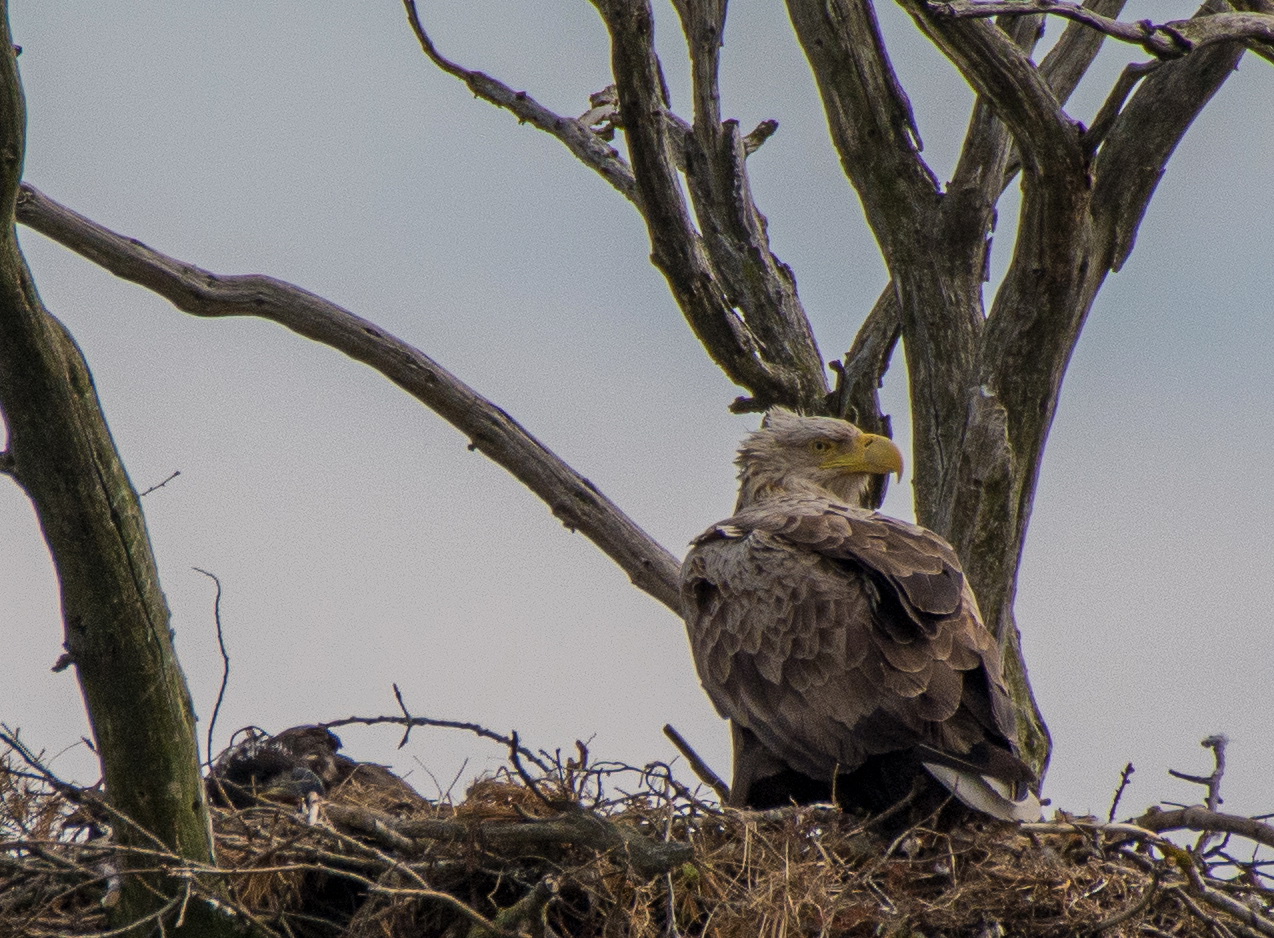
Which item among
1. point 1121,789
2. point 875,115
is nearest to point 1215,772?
point 1121,789

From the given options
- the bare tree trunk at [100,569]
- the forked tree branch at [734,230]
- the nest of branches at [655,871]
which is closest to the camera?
the bare tree trunk at [100,569]

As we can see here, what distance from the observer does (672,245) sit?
799 cm

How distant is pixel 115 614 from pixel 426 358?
3619mm

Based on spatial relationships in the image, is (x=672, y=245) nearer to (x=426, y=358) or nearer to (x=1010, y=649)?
(x=426, y=358)

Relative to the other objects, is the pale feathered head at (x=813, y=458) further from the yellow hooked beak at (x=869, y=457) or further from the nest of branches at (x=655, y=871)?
the nest of branches at (x=655, y=871)

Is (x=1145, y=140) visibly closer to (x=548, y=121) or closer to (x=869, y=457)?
(x=869, y=457)

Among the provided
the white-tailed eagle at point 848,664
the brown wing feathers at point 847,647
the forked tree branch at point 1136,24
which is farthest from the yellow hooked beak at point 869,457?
the forked tree branch at point 1136,24

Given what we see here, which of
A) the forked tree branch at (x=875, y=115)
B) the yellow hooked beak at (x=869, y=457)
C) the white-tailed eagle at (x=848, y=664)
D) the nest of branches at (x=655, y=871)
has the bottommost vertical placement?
the nest of branches at (x=655, y=871)

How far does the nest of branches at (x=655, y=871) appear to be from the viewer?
4.89 metres

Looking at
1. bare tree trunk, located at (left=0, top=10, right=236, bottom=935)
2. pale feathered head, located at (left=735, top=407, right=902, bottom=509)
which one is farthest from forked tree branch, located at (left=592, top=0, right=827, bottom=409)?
bare tree trunk, located at (left=0, top=10, right=236, bottom=935)

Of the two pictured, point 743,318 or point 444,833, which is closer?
point 444,833

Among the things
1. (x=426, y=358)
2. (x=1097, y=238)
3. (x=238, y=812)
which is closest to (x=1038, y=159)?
(x=1097, y=238)

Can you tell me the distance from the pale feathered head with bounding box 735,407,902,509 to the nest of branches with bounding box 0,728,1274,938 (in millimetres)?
2402

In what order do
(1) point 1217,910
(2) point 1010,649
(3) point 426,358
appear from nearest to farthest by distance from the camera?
1. (1) point 1217,910
2. (2) point 1010,649
3. (3) point 426,358
